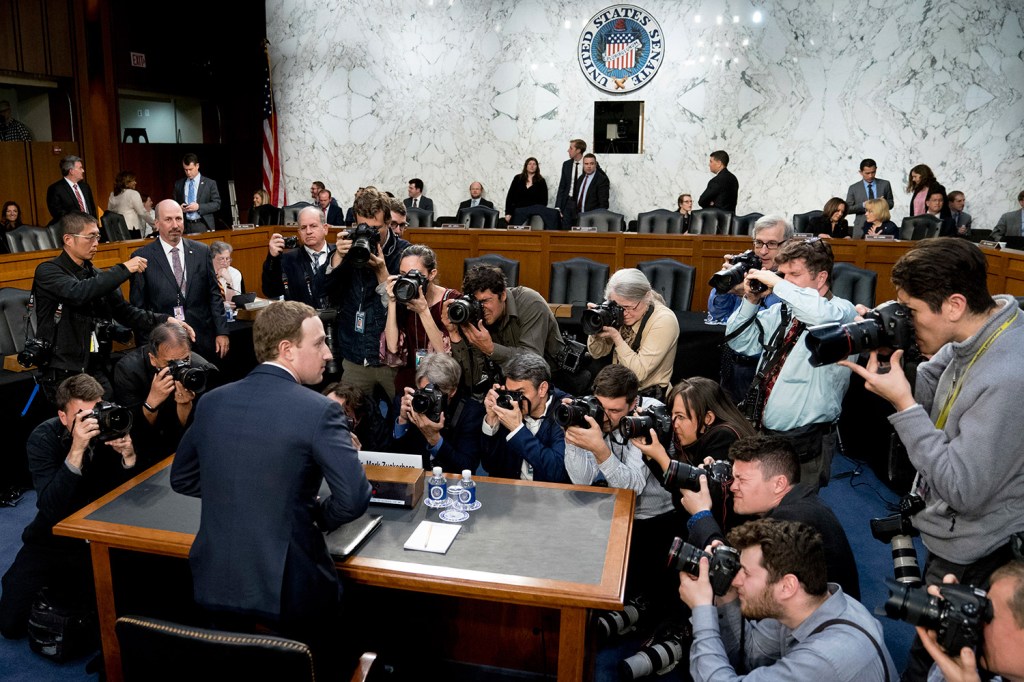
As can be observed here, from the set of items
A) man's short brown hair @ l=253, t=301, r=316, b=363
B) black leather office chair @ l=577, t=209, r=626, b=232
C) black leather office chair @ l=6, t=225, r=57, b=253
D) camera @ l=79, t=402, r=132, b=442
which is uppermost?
black leather office chair @ l=577, t=209, r=626, b=232

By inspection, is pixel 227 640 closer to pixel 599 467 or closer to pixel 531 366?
pixel 599 467

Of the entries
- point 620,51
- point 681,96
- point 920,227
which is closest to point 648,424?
point 920,227

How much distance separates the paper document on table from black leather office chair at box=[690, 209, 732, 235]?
634 centimetres

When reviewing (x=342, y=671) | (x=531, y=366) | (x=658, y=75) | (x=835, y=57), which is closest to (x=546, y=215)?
(x=658, y=75)

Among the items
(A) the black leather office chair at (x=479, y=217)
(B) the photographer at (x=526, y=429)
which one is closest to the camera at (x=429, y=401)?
(B) the photographer at (x=526, y=429)

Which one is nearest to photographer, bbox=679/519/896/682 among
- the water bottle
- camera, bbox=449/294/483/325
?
the water bottle

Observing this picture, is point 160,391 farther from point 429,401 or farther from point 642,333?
point 642,333

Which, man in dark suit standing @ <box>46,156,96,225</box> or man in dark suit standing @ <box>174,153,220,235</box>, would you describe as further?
man in dark suit standing @ <box>174,153,220,235</box>

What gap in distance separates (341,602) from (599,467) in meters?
1.01

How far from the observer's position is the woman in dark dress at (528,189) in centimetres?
979

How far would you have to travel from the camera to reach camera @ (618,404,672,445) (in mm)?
2590

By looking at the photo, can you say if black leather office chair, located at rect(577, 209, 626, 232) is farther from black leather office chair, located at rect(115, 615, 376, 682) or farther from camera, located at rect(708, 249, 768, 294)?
black leather office chair, located at rect(115, 615, 376, 682)

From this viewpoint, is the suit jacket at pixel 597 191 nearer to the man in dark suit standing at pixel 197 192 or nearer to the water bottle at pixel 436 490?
the man in dark suit standing at pixel 197 192

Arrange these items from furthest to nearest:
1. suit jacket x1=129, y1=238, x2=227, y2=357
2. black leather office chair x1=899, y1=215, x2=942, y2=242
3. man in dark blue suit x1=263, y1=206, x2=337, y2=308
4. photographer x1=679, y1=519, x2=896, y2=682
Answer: black leather office chair x1=899, y1=215, x2=942, y2=242
suit jacket x1=129, y1=238, x2=227, y2=357
man in dark blue suit x1=263, y1=206, x2=337, y2=308
photographer x1=679, y1=519, x2=896, y2=682
